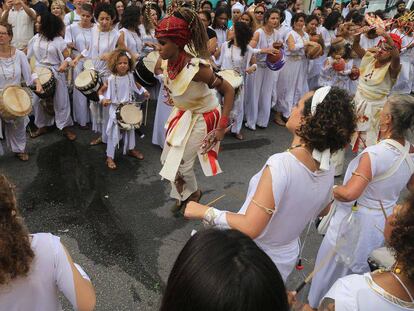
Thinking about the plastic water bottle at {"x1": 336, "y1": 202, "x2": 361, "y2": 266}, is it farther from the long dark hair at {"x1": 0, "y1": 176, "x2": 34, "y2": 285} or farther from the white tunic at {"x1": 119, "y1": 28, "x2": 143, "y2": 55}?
the white tunic at {"x1": 119, "y1": 28, "x2": 143, "y2": 55}

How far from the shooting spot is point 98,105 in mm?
5824

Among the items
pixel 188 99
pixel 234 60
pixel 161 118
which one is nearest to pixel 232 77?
pixel 234 60

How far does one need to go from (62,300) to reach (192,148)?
180 cm

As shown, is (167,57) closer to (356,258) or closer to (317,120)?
(317,120)

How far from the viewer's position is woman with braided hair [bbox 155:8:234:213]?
3609mm

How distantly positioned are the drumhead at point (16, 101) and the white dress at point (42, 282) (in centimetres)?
375

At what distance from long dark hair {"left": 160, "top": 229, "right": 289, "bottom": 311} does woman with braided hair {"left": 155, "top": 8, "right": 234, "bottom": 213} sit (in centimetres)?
270

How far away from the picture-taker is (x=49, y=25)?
5.64m

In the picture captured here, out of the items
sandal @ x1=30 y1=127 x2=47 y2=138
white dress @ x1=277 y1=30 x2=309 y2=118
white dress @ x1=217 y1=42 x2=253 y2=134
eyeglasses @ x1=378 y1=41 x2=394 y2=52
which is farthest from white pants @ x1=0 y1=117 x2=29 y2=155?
eyeglasses @ x1=378 y1=41 x2=394 y2=52

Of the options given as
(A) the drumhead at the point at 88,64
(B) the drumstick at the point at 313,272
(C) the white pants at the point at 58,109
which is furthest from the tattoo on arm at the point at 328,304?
(C) the white pants at the point at 58,109

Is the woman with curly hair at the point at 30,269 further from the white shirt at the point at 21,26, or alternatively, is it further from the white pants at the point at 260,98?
the white shirt at the point at 21,26

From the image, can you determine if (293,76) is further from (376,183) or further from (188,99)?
(376,183)

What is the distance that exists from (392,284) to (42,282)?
1365 mm

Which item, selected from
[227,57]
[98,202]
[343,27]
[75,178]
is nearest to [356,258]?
[98,202]
